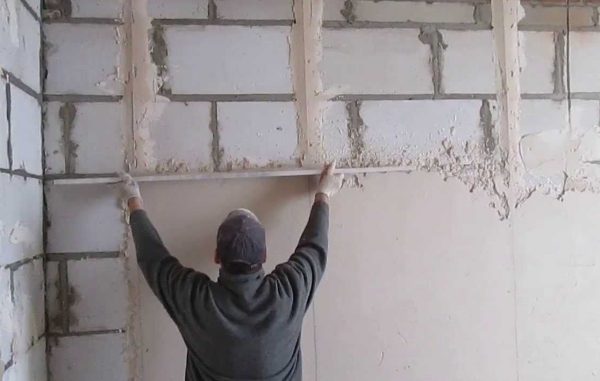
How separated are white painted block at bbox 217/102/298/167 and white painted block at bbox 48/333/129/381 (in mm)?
836

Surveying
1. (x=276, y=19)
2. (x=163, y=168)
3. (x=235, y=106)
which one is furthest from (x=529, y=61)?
(x=163, y=168)

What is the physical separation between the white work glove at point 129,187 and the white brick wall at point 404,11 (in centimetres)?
102

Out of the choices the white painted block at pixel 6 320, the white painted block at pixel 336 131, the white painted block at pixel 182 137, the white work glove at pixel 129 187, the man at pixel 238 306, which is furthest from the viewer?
the white painted block at pixel 336 131

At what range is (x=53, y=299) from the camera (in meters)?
2.46

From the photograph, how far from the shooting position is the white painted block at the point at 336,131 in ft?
8.70

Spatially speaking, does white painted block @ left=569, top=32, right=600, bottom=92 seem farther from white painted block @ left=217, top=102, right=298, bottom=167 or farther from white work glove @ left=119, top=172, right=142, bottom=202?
white work glove @ left=119, top=172, right=142, bottom=202

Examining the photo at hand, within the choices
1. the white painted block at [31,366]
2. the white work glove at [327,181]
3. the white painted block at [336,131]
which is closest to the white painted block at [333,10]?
the white painted block at [336,131]

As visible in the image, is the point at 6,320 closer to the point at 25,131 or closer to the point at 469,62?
the point at 25,131

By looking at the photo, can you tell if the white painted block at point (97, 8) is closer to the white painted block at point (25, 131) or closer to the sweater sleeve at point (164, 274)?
the white painted block at point (25, 131)

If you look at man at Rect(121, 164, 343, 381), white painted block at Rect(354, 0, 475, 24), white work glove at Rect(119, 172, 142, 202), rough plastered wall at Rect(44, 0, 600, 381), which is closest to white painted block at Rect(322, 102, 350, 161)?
rough plastered wall at Rect(44, 0, 600, 381)

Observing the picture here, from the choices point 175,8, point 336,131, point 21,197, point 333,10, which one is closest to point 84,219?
point 21,197

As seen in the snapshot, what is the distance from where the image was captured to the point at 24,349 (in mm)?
2137

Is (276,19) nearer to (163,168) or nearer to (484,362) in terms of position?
(163,168)

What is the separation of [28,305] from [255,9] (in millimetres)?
1403
